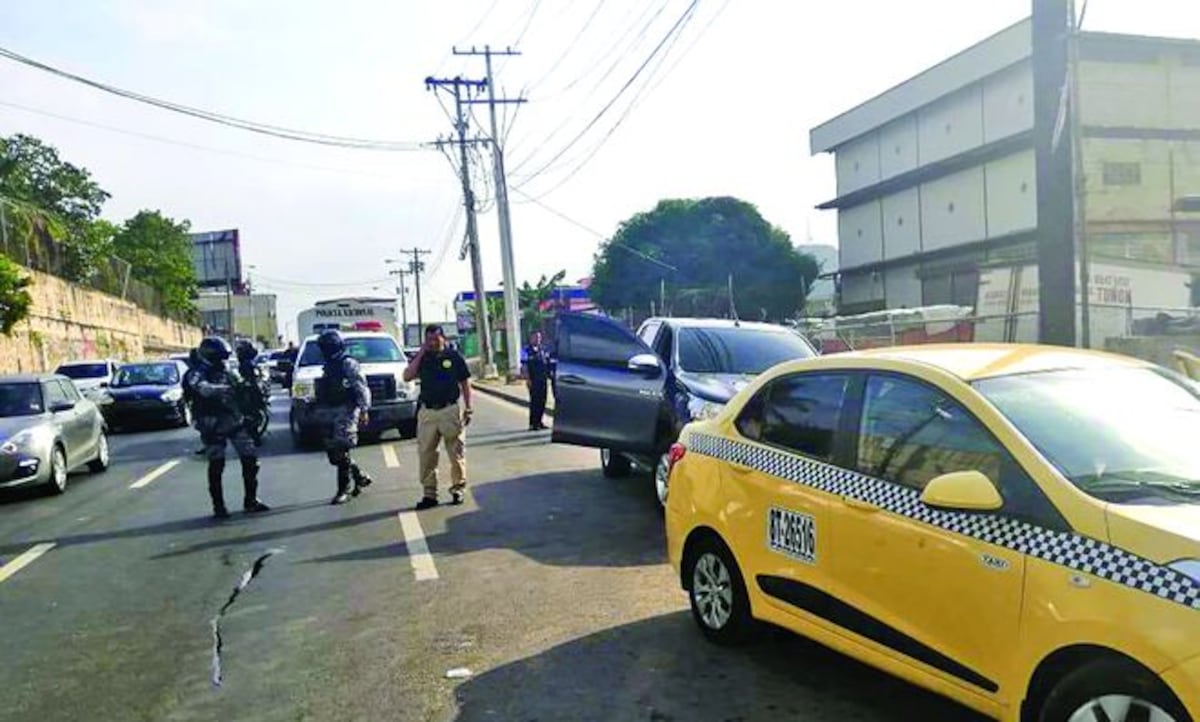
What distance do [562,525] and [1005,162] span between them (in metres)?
42.9

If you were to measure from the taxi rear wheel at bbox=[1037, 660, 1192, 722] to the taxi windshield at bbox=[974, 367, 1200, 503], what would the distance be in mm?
582

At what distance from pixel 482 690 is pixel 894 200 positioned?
2129 inches

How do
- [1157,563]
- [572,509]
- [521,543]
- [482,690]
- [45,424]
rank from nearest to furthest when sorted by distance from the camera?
[1157,563], [482,690], [521,543], [572,509], [45,424]

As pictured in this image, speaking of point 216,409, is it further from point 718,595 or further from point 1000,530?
point 1000,530

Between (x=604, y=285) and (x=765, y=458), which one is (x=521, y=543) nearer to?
(x=765, y=458)

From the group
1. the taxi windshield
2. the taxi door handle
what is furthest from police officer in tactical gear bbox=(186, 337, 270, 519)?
the taxi windshield

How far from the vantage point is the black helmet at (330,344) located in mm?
9875

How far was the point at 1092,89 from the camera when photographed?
141 ft

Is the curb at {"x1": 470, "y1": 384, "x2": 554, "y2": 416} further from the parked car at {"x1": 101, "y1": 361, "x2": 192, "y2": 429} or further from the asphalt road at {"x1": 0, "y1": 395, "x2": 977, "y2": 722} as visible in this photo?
the asphalt road at {"x1": 0, "y1": 395, "x2": 977, "y2": 722}

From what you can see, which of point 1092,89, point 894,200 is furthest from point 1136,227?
point 894,200

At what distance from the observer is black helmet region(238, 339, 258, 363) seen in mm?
10156

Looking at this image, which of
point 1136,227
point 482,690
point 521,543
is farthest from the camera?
point 1136,227

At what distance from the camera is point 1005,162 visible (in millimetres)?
45406

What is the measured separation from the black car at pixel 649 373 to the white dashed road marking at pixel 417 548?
1760mm
